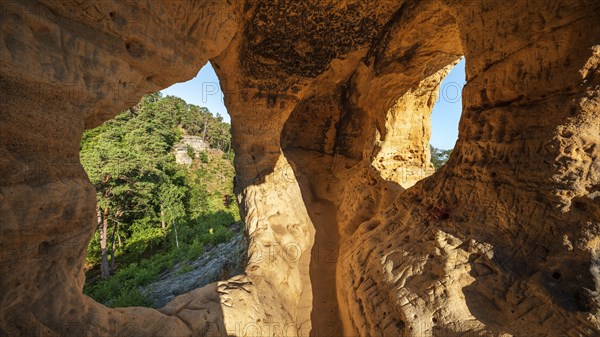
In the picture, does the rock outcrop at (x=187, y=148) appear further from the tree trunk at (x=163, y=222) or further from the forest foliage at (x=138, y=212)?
the tree trunk at (x=163, y=222)

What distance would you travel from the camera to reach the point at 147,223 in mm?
14250

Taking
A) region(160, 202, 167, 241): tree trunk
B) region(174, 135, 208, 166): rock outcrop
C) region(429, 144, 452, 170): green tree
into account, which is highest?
region(174, 135, 208, 166): rock outcrop

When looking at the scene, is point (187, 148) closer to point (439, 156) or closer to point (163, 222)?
point (163, 222)

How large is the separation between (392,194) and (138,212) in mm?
14890

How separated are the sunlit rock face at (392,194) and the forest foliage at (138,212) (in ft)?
19.6

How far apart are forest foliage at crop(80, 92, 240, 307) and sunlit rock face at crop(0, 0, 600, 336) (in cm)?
598

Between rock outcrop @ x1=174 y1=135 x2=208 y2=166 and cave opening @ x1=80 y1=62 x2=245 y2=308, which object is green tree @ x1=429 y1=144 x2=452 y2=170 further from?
rock outcrop @ x1=174 y1=135 x2=208 y2=166

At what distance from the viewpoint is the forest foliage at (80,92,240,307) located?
10.1 metres

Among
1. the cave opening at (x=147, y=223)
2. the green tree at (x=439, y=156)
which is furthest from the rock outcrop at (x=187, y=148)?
the green tree at (x=439, y=156)

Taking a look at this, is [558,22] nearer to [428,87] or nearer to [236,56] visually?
[428,87]

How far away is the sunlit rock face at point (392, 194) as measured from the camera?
147cm

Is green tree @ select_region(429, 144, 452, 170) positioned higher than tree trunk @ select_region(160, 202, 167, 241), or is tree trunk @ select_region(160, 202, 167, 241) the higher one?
green tree @ select_region(429, 144, 452, 170)

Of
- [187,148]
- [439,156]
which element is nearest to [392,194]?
[439,156]

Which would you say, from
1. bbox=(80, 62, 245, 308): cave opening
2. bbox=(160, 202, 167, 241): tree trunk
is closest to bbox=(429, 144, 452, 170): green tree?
bbox=(80, 62, 245, 308): cave opening
